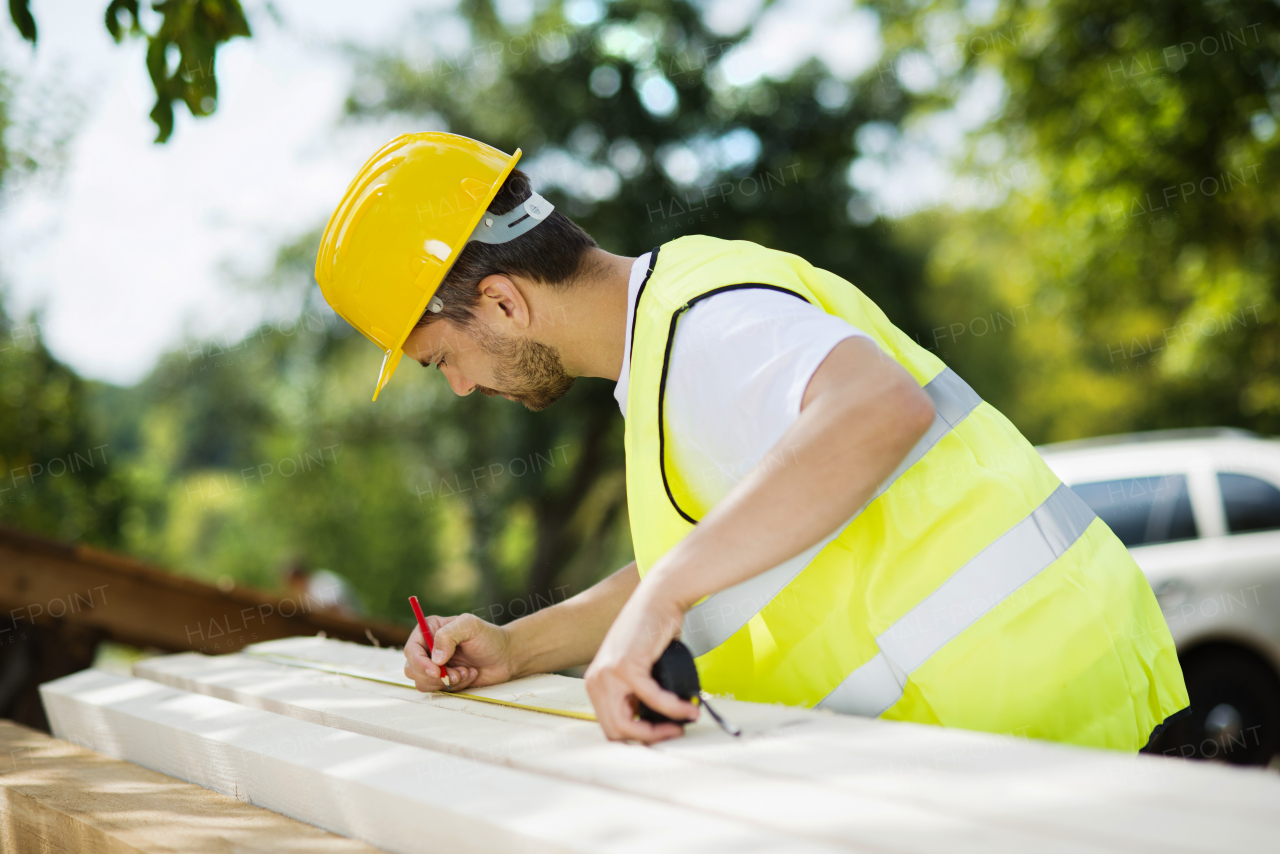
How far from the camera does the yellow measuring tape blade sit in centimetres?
165

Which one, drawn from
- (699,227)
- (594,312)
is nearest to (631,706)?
(594,312)

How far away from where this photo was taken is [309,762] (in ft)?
4.44

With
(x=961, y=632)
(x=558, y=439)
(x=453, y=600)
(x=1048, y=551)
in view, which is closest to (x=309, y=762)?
(x=961, y=632)

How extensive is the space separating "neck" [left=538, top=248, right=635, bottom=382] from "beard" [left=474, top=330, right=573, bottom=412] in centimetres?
4

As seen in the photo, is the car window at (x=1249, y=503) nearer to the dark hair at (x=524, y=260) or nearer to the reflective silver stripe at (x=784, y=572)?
the reflective silver stripe at (x=784, y=572)

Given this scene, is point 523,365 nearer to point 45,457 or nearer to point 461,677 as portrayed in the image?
point 461,677

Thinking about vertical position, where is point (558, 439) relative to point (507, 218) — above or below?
below

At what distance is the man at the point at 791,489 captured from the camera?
1.29 meters

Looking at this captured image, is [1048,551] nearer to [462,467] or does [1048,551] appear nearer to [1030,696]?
[1030,696]

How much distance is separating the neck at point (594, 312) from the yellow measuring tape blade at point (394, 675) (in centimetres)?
60

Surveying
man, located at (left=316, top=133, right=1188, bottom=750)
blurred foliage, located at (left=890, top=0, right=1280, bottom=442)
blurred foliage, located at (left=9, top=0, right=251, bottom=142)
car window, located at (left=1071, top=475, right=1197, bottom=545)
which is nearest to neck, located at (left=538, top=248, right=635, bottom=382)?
man, located at (left=316, top=133, right=1188, bottom=750)

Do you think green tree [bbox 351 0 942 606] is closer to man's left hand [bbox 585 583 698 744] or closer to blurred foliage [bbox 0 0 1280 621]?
blurred foliage [bbox 0 0 1280 621]

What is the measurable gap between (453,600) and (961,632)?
17370 mm

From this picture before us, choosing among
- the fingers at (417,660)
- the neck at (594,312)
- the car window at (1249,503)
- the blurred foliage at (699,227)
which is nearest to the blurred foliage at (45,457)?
the blurred foliage at (699,227)
